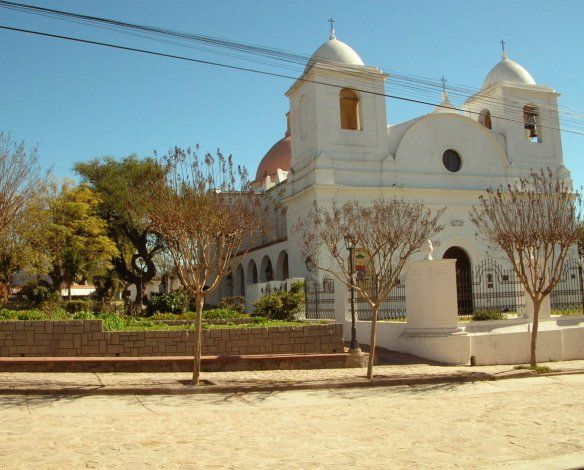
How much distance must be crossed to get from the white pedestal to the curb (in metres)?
2.20

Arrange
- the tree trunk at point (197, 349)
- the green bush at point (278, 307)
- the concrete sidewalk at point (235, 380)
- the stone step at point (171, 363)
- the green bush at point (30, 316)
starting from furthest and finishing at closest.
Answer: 1. the green bush at point (278, 307)
2. the green bush at point (30, 316)
3. the stone step at point (171, 363)
4. the tree trunk at point (197, 349)
5. the concrete sidewalk at point (235, 380)

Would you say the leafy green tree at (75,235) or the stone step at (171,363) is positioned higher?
the leafy green tree at (75,235)

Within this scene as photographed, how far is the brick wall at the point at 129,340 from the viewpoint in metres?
12.2

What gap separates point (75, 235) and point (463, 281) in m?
17.7

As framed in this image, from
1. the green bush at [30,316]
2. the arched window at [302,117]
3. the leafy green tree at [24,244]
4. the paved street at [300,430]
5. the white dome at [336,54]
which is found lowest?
the paved street at [300,430]

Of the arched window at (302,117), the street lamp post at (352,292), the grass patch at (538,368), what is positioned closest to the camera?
the grass patch at (538,368)

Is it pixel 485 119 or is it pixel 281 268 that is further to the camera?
pixel 485 119

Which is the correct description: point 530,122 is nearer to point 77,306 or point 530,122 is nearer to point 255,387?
point 77,306

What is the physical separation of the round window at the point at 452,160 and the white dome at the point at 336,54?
5.69 m

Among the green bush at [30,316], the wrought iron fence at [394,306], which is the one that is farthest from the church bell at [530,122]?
the green bush at [30,316]

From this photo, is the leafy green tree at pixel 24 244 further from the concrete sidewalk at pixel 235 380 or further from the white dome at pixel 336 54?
the concrete sidewalk at pixel 235 380

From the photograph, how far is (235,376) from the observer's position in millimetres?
11414

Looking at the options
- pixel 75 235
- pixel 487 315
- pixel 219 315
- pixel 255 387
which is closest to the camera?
pixel 255 387

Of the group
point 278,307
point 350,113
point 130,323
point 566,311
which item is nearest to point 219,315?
point 278,307
